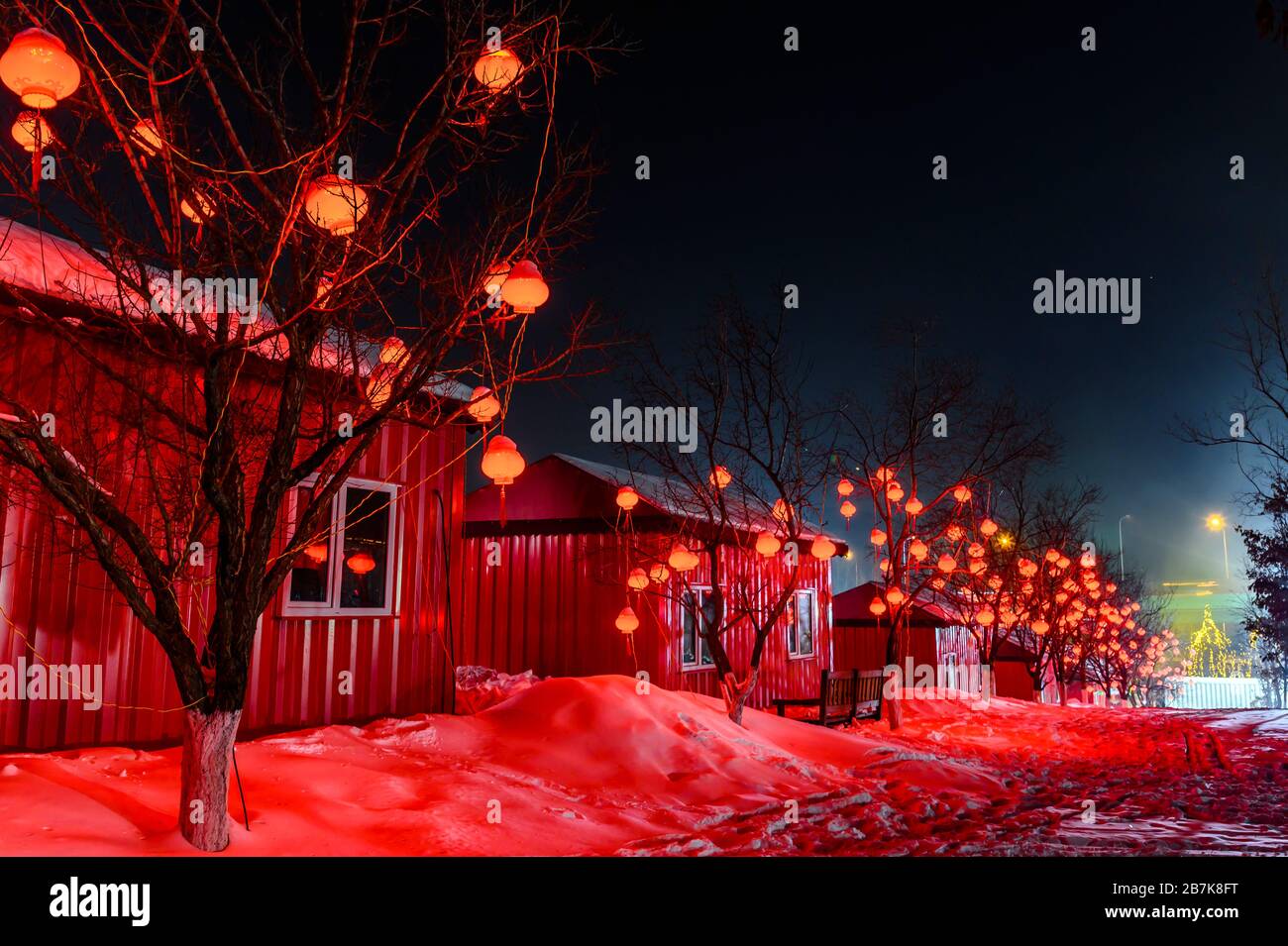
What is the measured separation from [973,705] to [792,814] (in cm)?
1408

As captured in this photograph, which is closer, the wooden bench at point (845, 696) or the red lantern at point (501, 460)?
the red lantern at point (501, 460)

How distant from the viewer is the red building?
21.5ft

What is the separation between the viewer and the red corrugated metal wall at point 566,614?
15.2 m

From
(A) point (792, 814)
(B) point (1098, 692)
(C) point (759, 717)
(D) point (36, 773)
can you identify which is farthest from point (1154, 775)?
(B) point (1098, 692)

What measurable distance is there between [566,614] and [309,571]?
7.71 metres

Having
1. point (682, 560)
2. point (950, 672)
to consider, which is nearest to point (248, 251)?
point (682, 560)

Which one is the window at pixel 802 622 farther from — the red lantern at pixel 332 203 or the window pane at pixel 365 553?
the red lantern at pixel 332 203

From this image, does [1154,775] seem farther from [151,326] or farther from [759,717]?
[151,326]

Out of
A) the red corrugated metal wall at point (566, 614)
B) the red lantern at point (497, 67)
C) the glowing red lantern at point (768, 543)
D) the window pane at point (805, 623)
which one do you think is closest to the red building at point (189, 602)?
the red lantern at point (497, 67)

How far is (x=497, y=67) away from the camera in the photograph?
513cm

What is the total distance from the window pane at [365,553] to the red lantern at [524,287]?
14.9 ft

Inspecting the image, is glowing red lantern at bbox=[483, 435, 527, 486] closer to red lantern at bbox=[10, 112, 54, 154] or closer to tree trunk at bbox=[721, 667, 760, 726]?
red lantern at bbox=[10, 112, 54, 154]

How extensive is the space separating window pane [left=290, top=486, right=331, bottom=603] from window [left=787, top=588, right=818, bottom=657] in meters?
12.7

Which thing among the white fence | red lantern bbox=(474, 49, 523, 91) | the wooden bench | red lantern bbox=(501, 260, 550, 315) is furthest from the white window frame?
the white fence
